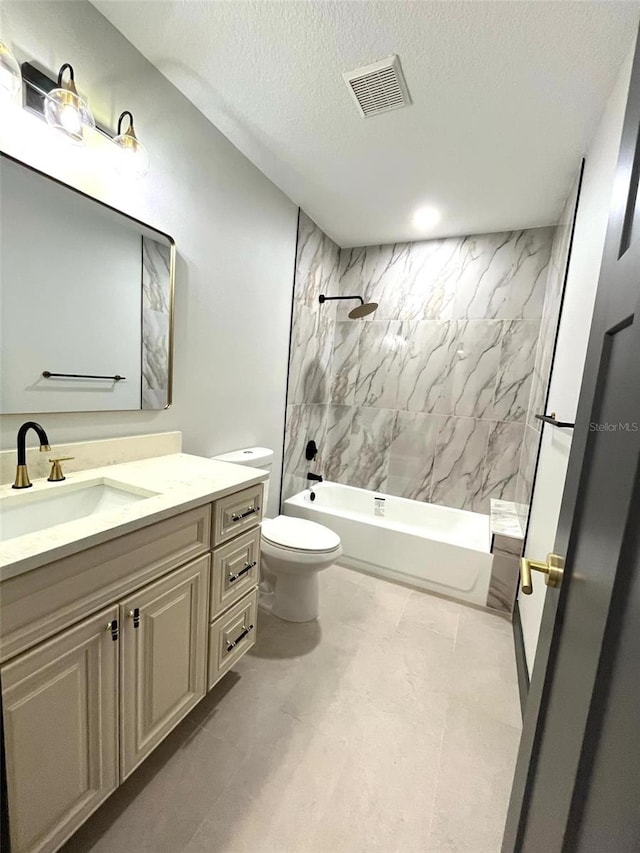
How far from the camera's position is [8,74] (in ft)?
3.12

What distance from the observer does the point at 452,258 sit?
9.05 ft

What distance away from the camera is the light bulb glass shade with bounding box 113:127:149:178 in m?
1.26

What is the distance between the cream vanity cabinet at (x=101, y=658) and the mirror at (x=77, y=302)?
66 centimetres

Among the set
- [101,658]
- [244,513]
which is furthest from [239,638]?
[101,658]

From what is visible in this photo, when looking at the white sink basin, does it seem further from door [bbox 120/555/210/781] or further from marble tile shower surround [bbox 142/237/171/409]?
marble tile shower surround [bbox 142/237/171/409]

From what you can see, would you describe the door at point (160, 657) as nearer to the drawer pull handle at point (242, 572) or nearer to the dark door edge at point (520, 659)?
the drawer pull handle at point (242, 572)

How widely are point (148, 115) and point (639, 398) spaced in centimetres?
191

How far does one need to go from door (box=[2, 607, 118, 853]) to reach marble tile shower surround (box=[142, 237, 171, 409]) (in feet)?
3.14

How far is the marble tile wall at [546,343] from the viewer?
75.2 inches

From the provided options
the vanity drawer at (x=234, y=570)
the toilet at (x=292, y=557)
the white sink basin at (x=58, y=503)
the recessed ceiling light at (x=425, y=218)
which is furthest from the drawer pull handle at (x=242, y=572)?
the recessed ceiling light at (x=425, y=218)

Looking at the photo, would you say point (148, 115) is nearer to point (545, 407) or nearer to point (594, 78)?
point (594, 78)

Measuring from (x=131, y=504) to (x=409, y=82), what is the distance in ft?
6.08

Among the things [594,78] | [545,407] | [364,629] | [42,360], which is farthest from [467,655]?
[594,78]

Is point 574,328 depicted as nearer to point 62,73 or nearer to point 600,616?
point 600,616
